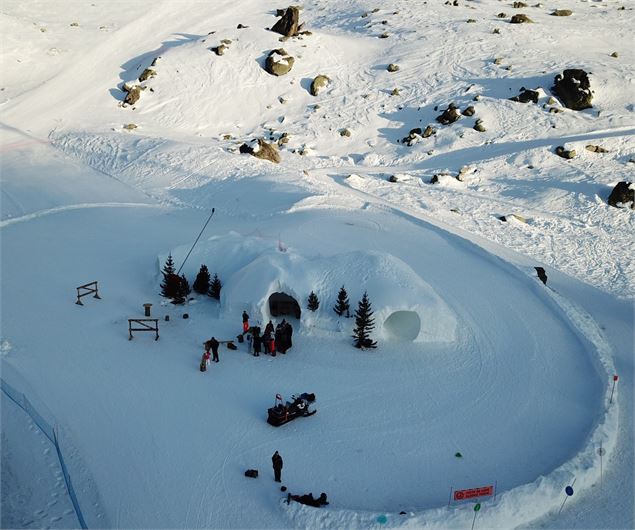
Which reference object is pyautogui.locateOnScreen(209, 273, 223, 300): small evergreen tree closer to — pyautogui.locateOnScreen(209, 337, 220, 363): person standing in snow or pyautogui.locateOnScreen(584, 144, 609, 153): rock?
pyautogui.locateOnScreen(209, 337, 220, 363): person standing in snow

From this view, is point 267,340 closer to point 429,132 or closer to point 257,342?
point 257,342

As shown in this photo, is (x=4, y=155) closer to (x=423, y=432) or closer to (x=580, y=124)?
(x=423, y=432)

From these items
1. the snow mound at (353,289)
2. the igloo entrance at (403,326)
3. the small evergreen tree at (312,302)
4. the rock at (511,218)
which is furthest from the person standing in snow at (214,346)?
the rock at (511,218)

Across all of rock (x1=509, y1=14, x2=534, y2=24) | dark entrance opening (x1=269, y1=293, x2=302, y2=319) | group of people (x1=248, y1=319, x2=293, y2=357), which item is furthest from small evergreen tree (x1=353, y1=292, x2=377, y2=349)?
rock (x1=509, y1=14, x2=534, y2=24)

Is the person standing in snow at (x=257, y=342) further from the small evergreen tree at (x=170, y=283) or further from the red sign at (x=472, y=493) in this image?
the red sign at (x=472, y=493)

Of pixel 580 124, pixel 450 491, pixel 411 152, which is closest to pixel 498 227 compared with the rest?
pixel 411 152

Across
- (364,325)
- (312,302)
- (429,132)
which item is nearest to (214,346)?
(312,302)

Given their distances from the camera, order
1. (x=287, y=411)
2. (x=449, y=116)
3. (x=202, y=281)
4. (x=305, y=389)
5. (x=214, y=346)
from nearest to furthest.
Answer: (x=287, y=411) → (x=305, y=389) → (x=214, y=346) → (x=202, y=281) → (x=449, y=116)
